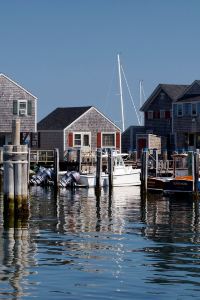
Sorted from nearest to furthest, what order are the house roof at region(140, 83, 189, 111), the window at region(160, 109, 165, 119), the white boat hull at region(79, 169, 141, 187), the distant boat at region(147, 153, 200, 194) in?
the distant boat at region(147, 153, 200, 194) < the white boat hull at region(79, 169, 141, 187) < the house roof at region(140, 83, 189, 111) < the window at region(160, 109, 165, 119)

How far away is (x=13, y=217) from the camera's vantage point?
3081cm

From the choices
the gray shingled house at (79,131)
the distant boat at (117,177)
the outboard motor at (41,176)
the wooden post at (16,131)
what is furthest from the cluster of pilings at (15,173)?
the gray shingled house at (79,131)

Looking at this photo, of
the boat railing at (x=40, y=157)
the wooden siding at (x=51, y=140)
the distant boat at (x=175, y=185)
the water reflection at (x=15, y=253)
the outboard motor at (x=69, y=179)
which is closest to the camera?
the water reflection at (x=15, y=253)

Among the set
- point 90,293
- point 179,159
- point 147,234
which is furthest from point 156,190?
point 90,293

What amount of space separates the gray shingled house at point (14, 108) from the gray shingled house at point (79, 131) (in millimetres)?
3599

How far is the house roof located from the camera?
91.8 metres

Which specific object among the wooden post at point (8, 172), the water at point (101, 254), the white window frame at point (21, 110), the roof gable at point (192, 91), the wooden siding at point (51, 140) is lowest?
the water at point (101, 254)

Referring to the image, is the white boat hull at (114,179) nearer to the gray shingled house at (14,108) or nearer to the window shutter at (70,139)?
the gray shingled house at (14,108)

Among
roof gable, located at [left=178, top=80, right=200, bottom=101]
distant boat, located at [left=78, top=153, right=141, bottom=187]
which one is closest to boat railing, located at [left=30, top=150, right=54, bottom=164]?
distant boat, located at [left=78, top=153, right=141, bottom=187]

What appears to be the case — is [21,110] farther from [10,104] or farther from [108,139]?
[108,139]

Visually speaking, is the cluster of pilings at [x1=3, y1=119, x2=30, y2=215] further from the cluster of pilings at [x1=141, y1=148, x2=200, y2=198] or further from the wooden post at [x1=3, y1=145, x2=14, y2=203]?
the cluster of pilings at [x1=141, y1=148, x2=200, y2=198]

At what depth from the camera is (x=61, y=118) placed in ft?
271

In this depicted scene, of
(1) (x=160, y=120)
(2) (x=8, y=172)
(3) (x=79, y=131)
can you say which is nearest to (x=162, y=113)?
(1) (x=160, y=120)

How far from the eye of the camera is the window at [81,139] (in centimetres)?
8062
